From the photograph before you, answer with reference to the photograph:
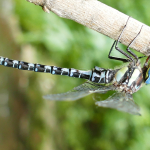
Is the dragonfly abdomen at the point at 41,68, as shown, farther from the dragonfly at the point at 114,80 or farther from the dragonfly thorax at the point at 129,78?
the dragonfly thorax at the point at 129,78

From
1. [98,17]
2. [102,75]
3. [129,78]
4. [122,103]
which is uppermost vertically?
[98,17]

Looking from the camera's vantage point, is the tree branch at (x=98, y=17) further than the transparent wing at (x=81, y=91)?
No

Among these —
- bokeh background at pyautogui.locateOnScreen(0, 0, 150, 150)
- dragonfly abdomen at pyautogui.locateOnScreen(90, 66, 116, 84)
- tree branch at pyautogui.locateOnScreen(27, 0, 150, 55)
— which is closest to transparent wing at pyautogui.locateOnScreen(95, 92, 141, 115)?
dragonfly abdomen at pyautogui.locateOnScreen(90, 66, 116, 84)

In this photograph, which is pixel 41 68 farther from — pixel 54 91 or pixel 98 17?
pixel 54 91

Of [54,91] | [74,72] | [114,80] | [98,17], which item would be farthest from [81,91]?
[54,91]

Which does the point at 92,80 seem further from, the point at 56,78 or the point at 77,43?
the point at 56,78

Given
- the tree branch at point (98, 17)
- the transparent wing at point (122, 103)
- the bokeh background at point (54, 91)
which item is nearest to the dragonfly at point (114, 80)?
the transparent wing at point (122, 103)

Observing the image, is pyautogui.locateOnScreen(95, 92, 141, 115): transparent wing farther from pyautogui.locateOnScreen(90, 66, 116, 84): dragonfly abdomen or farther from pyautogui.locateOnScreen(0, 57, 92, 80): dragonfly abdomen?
pyautogui.locateOnScreen(0, 57, 92, 80): dragonfly abdomen
